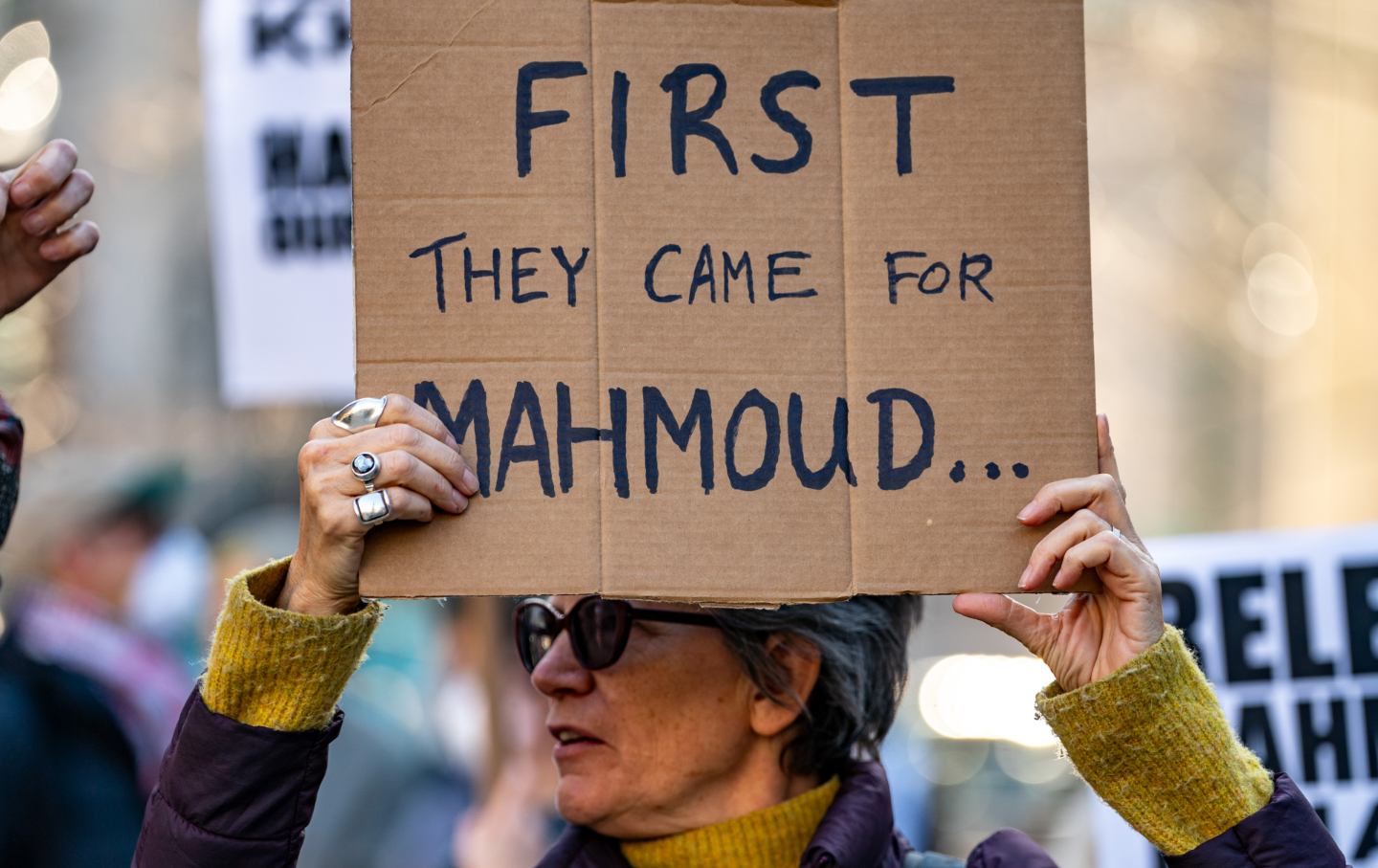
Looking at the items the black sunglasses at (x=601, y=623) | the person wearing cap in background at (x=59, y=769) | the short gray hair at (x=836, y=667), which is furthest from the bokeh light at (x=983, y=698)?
the black sunglasses at (x=601, y=623)

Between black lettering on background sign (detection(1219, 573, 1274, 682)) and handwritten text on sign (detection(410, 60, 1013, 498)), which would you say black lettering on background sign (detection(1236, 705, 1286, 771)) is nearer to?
black lettering on background sign (detection(1219, 573, 1274, 682))

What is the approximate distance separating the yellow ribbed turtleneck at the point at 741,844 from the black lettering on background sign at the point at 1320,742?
1.18m

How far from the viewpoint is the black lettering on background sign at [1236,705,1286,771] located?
3.10 m

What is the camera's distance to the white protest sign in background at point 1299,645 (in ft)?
10.1

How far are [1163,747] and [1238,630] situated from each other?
133cm

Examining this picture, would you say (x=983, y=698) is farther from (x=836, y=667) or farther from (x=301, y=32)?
(x=836, y=667)

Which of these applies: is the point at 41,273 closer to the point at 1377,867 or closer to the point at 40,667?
the point at 40,667

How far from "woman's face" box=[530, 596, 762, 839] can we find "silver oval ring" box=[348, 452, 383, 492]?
68 cm

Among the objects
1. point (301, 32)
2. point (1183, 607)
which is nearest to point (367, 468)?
point (1183, 607)

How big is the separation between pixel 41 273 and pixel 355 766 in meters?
3.08

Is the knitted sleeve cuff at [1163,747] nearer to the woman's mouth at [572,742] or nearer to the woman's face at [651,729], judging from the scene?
the woman's face at [651,729]

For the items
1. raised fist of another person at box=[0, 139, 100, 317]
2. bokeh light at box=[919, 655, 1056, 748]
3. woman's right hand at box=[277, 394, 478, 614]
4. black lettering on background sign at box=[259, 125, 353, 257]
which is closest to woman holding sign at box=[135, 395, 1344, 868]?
woman's right hand at box=[277, 394, 478, 614]

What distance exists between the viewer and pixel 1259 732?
3.11 meters

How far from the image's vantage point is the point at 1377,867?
3041mm
